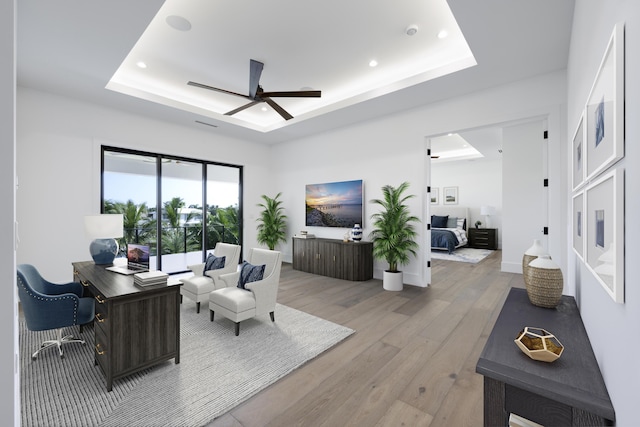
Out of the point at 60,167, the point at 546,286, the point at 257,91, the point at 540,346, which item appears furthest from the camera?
the point at 60,167

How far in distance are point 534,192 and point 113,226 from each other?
732 centimetres

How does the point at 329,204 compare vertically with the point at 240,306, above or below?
above

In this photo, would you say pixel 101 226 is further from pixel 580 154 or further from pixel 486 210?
pixel 486 210

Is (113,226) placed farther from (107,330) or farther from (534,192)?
(534,192)

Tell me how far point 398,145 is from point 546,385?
14.6 ft

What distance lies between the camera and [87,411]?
1811 mm

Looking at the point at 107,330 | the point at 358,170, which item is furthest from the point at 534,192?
the point at 107,330

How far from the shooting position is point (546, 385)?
95 cm

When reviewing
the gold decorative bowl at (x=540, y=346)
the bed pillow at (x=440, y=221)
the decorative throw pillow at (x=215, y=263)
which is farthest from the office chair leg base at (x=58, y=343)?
the bed pillow at (x=440, y=221)

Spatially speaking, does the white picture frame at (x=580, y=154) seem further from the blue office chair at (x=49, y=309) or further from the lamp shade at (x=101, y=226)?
the lamp shade at (x=101, y=226)

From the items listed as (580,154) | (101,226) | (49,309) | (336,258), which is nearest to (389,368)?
(580,154)

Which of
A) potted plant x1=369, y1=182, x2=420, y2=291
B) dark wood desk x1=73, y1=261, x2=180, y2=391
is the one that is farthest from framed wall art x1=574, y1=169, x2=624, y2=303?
potted plant x1=369, y1=182, x2=420, y2=291

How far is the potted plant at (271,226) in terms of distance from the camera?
671cm

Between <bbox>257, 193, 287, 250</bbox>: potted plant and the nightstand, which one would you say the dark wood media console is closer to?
<bbox>257, 193, 287, 250</bbox>: potted plant
